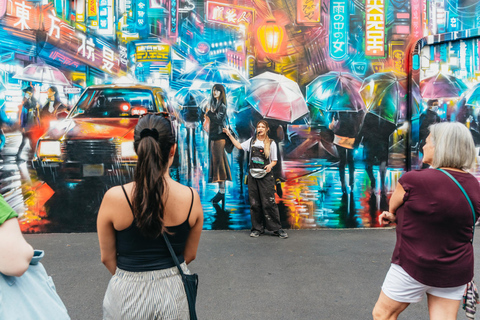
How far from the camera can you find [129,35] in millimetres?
5801

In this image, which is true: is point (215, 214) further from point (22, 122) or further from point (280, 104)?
point (22, 122)

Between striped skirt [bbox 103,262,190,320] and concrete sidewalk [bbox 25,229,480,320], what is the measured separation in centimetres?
172

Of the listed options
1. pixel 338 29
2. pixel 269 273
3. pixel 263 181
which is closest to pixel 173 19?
pixel 338 29

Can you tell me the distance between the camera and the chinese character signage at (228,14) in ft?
19.1

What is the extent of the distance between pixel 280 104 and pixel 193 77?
1568mm

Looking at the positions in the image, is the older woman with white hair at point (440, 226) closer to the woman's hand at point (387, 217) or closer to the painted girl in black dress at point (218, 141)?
the woman's hand at point (387, 217)

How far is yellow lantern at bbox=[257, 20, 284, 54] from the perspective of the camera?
19.3 ft

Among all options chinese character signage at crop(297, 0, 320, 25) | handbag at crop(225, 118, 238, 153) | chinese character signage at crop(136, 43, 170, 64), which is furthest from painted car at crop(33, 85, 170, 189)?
chinese character signage at crop(297, 0, 320, 25)

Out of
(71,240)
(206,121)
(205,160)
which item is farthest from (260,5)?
(71,240)

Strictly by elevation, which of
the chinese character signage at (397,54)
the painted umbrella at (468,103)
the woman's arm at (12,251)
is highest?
the chinese character signage at (397,54)

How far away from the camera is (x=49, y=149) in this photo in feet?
18.7

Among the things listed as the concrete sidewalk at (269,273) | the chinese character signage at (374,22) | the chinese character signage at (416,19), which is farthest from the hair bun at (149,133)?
the chinese character signage at (416,19)

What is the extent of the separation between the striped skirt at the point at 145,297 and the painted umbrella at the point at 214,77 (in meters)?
4.57

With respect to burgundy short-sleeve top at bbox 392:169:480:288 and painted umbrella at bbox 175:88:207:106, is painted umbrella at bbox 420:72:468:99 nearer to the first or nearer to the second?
painted umbrella at bbox 175:88:207:106
